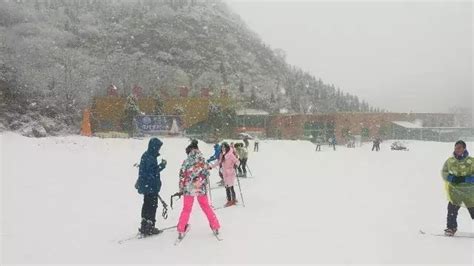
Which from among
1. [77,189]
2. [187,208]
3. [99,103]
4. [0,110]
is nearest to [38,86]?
[0,110]

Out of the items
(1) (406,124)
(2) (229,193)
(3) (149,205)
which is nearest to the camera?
(3) (149,205)

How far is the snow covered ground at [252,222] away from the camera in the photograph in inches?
257

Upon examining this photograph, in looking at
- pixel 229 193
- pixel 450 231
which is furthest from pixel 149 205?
pixel 450 231

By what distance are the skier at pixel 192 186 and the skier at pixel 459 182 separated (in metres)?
3.83

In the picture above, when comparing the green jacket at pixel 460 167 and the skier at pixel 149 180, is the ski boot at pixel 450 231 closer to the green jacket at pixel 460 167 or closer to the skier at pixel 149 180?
the green jacket at pixel 460 167

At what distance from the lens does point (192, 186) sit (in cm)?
733

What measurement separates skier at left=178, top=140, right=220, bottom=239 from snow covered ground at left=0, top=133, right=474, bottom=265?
29cm

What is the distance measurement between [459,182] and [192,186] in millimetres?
4266

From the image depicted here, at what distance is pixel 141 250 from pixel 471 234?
5.27m

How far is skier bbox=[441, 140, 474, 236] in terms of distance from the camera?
24.0 feet

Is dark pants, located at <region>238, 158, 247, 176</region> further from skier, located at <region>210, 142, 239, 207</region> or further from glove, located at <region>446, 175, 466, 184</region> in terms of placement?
glove, located at <region>446, 175, 466, 184</region>

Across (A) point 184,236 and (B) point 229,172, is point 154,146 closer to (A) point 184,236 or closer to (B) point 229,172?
(A) point 184,236

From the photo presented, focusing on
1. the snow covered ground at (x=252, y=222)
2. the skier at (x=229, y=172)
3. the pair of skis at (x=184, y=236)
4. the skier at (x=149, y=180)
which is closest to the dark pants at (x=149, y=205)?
the skier at (x=149, y=180)

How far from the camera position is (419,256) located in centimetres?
644
